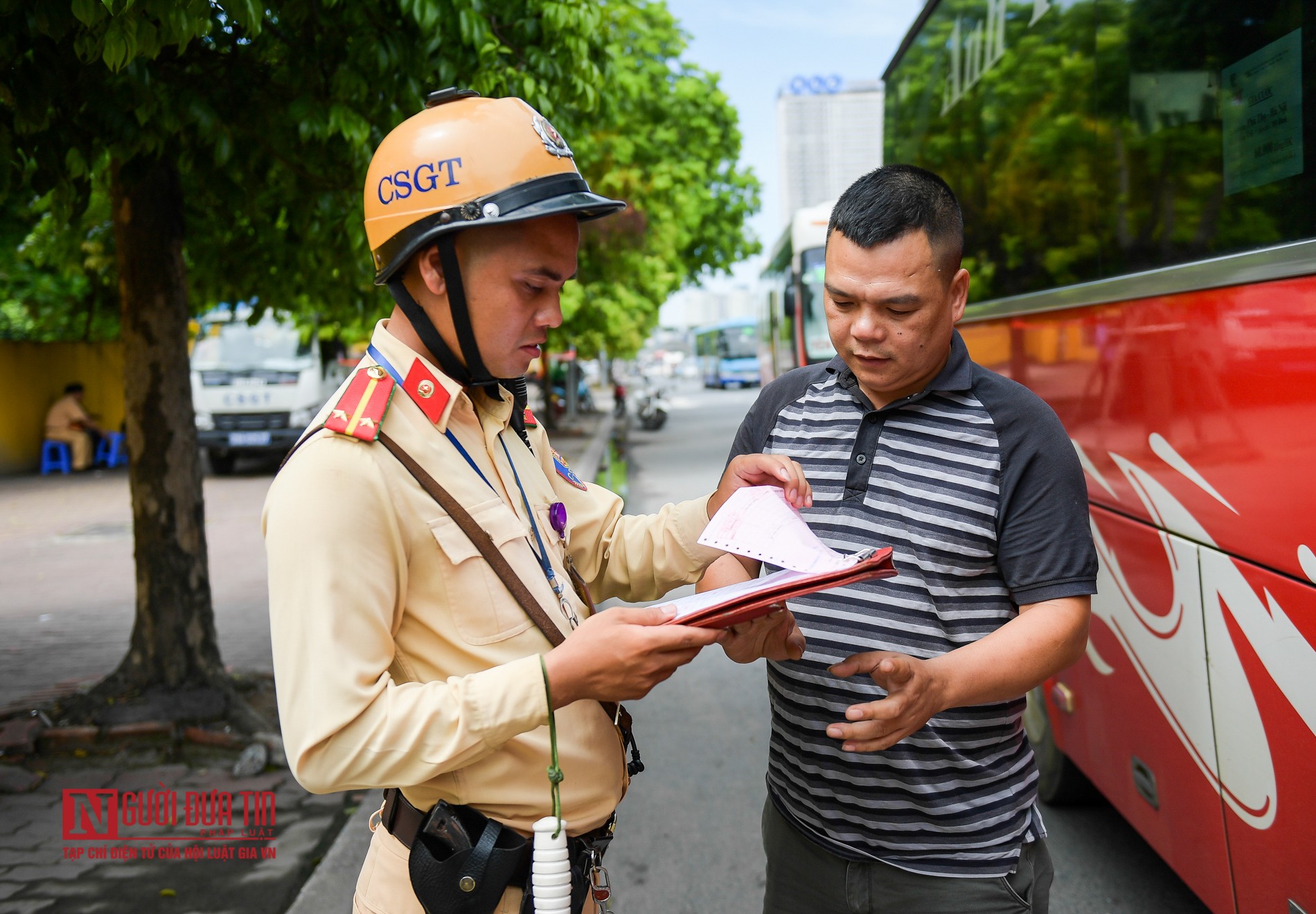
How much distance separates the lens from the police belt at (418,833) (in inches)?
66.5

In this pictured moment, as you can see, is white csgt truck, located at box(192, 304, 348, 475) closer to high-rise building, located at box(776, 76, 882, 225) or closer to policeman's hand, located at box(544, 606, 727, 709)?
policeman's hand, located at box(544, 606, 727, 709)

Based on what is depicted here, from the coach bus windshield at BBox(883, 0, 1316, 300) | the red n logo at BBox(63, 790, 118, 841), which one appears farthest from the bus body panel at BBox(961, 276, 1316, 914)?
the red n logo at BBox(63, 790, 118, 841)

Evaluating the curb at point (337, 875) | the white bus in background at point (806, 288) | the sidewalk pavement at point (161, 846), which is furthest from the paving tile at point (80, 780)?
the white bus in background at point (806, 288)

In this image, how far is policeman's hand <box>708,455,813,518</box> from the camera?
1976mm

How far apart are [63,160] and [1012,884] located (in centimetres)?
394

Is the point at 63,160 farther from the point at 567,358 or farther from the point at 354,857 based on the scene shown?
the point at 567,358

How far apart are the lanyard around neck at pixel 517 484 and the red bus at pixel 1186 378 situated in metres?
1.41

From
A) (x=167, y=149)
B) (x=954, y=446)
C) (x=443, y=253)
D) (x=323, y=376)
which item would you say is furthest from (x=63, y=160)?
(x=323, y=376)

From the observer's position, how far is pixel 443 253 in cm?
165

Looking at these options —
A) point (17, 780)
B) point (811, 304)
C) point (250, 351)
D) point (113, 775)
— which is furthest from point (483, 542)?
point (250, 351)

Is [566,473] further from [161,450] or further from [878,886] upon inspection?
[161,450]

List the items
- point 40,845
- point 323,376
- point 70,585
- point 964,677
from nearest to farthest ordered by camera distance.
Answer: point 964,677 → point 40,845 → point 70,585 → point 323,376

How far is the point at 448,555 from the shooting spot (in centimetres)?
159

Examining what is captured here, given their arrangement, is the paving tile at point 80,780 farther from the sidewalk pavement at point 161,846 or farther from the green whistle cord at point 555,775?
the green whistle cord at point 555,775
